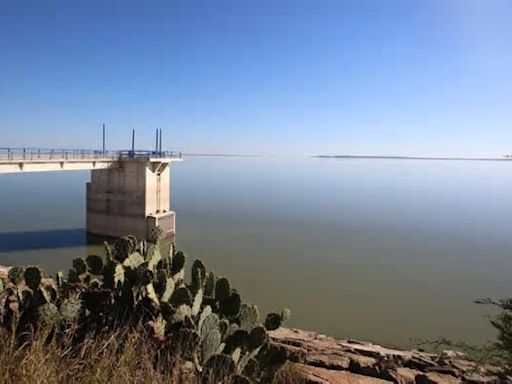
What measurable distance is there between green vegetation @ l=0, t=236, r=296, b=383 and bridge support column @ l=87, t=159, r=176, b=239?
72.8ft

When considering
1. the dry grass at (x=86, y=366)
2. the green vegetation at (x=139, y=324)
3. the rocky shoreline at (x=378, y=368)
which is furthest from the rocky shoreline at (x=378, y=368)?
the dry grass at (x=86, y=366)

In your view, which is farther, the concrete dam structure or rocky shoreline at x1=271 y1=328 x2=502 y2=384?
the concrete dam structure

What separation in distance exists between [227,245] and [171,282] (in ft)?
67.9

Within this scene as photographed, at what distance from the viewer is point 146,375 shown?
343 cm

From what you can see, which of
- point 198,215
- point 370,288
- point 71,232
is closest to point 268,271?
point 370,288

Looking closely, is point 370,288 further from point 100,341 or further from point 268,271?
point 100,341

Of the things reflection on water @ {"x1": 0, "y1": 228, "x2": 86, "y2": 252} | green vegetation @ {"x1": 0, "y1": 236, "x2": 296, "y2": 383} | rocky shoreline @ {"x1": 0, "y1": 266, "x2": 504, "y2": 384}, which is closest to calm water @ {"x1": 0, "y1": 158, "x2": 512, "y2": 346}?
reflection on water @ {"x1": 0, "y1": 228, "x2": 86, "y2": 252}

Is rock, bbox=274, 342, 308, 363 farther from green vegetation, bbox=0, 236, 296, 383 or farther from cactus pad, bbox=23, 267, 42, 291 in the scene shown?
cactus pad, bbox=23, 267, 42, 291

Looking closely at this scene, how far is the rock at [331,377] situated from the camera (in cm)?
570

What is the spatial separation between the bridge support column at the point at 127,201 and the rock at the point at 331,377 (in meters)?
21.7

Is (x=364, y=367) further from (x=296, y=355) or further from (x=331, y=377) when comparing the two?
(x=331, y=377)

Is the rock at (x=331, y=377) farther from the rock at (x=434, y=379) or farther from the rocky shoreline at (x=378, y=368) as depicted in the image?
the rock at (x=434, y=379)

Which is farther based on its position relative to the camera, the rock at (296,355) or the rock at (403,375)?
the rock at (296,355)

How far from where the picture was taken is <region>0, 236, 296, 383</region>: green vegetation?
151 inches
